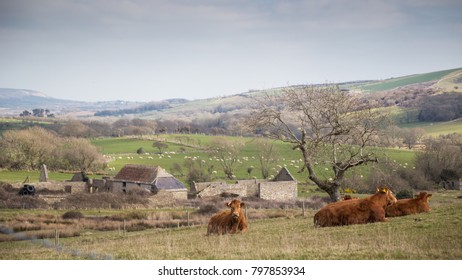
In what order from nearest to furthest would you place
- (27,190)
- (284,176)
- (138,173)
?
(27,190) < (138,173) < (284,176)

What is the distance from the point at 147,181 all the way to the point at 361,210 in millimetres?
25659

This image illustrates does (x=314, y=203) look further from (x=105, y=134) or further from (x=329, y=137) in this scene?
(x=105, y=134)

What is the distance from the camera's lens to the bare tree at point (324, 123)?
1731cm

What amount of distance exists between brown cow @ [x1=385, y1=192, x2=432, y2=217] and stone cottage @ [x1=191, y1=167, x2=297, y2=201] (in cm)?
2379

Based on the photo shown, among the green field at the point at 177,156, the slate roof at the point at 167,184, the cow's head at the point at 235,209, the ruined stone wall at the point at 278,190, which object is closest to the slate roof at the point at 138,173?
the slate roof at the point at 167,184

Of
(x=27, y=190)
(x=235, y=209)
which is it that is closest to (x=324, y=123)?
(x=235, y=209)

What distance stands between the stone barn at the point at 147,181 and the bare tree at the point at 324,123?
16539 mm

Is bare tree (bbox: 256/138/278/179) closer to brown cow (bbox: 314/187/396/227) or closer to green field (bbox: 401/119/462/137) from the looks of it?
green field (bbox: 401/119/462/137)

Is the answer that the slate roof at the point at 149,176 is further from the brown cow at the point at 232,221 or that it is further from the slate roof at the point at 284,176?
the brown cow at the point at 232,221

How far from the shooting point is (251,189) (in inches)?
1443

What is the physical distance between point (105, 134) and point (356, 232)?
29172 mm

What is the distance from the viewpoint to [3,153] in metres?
30.5

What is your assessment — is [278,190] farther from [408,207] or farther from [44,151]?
[408,207]

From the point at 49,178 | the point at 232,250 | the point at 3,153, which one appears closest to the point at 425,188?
the point at 232,250
